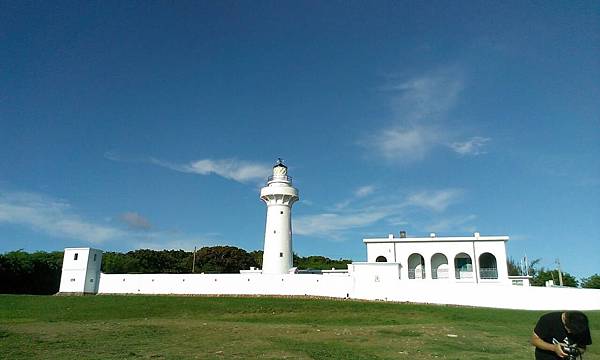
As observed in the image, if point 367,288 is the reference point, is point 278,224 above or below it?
above

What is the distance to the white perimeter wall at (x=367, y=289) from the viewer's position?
1218 inches

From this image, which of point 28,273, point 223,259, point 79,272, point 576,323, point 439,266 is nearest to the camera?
point 576,323

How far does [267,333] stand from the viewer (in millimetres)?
17016

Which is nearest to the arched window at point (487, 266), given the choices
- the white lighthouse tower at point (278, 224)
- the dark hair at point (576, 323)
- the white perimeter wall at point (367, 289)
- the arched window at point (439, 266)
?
the arched window at point (439, 266)

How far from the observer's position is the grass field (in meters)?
12.8

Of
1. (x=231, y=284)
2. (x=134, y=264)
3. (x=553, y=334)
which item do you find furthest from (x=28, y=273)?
(x=553, y=334)

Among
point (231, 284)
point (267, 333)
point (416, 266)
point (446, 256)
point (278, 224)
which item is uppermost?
point (278, 224)

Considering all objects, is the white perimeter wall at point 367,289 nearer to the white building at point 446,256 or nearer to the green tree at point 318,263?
the white building at point 446,256

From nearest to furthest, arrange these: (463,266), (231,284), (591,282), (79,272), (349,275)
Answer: (349,275) → (231,284) → (79,272) → (463,266) → (591,282)

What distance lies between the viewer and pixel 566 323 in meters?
5.48

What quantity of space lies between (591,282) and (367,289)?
3452 centimetres

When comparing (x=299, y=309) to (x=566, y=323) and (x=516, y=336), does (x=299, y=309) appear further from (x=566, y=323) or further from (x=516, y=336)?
(x=566, y=323)

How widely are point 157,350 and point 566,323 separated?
10723 mm

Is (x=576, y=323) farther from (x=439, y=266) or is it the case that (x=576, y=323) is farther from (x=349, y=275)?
(x=439, y=266)
